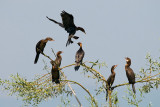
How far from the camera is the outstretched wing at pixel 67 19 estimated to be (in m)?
10.0

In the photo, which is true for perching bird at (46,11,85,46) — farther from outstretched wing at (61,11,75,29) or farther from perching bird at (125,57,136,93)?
perching bird at (125,57,136,93)

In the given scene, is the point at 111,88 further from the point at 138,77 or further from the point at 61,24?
the point at 61,24

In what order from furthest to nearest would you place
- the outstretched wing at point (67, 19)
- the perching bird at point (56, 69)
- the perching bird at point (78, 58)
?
the outstretched wing at point (67, 19)
the perching bird at point (78, 58)
the perching bird at point (56, 69)

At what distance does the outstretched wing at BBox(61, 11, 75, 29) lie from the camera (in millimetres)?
10031

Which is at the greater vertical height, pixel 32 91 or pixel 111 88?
pixel 32 91

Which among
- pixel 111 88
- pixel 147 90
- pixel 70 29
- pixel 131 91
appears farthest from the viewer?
pixel 70 29

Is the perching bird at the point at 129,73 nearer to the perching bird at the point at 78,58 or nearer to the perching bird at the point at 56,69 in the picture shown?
the perching bird at the point at 78,58

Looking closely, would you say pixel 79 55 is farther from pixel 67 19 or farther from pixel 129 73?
pixel 67 19

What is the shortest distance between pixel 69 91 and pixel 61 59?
3.93 feet

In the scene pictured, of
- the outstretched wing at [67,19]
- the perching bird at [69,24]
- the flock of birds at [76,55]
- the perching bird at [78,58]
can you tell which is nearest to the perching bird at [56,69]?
the flock of birds at [76,55]

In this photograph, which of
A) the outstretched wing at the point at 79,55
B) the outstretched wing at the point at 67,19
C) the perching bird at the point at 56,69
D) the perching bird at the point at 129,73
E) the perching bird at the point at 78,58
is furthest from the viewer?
the outstretched wing at the point at 67,19

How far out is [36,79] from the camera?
30.2ft

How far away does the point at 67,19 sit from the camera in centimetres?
1027

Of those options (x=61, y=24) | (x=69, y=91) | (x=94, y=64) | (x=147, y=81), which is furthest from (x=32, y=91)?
(x=147, y=81)
